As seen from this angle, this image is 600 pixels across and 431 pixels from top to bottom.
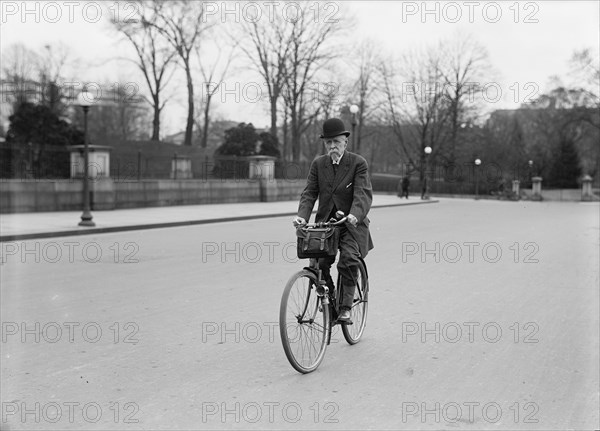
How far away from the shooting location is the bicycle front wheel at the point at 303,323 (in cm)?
486

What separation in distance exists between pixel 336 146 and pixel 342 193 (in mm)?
409

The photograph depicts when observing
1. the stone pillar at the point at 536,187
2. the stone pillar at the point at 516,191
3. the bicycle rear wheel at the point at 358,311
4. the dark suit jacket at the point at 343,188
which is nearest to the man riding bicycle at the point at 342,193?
the dark suit jacket at the point at 343,188

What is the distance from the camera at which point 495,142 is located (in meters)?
67.8

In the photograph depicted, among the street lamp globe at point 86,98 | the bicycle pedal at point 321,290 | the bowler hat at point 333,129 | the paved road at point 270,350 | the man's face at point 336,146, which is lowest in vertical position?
the paved road at point 270,350

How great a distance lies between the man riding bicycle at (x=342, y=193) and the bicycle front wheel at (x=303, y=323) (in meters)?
0.27

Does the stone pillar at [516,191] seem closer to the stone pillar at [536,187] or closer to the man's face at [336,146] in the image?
the stone pillar at [536,187]

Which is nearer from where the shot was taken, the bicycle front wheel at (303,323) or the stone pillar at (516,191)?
the bicycle front wheel at (303,323)

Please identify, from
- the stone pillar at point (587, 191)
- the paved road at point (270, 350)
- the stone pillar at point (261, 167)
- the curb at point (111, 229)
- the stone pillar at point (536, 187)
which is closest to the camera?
the paved road at point (270, 350)

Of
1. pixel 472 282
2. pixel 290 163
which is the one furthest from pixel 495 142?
pixel 472 282

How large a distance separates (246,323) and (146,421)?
109 inches

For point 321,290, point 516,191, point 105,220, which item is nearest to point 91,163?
point 105,220

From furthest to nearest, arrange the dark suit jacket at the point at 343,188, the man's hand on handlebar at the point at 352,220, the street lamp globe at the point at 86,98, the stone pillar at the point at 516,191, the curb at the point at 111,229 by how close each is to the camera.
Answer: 1. the stone pillar at the point at 516,191
2. the street lamp globe at the point at 86,98
3. the curb at the point at 111,229
4. the dark suit jacket at the point at 343,188
5. the man's hand on handlebar at the point at 352,220

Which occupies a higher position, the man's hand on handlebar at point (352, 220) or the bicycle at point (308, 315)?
the man's hand on handlebar at point (352, 220)

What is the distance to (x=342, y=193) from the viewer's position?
5.42 meters
